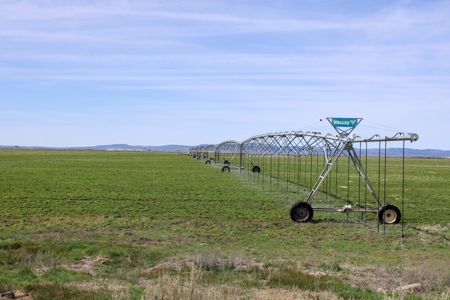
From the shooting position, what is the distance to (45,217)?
745 inches

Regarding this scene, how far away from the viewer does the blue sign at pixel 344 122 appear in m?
18.8

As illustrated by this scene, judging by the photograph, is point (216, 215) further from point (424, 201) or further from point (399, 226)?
point (424, 201)

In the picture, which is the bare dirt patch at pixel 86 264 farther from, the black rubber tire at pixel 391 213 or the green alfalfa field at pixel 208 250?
the black rubber tire at pixel 391 213

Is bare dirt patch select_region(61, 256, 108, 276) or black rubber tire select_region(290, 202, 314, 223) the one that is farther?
black rubber tire select_region(290, 202, 314, 223)

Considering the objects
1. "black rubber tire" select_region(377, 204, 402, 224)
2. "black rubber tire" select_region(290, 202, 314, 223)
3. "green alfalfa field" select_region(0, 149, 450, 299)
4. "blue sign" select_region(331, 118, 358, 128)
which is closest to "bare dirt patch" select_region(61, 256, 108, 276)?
"green alfalfa field" select_region(0, 149, 450, 299)

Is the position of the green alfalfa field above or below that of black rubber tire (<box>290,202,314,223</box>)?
below

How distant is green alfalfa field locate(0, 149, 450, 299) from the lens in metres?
9.16

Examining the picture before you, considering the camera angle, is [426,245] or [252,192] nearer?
[426,245]

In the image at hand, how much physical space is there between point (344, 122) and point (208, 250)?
28.5ft

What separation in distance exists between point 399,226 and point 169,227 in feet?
27.7

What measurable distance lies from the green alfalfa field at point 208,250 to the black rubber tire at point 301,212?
0.95ft

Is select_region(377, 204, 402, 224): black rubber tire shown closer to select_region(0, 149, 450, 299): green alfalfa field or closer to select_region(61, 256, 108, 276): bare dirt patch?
select_region(0, 149, 450, 299): green alfalfa field

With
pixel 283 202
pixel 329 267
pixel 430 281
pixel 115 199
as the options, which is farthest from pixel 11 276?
pixel 283 202

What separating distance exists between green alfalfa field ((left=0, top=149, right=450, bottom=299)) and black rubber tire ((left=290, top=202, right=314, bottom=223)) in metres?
0.29
